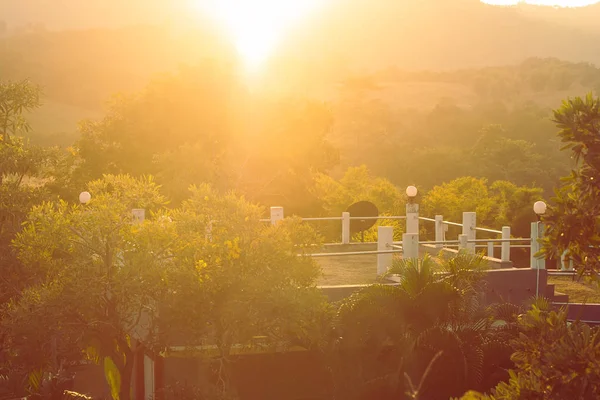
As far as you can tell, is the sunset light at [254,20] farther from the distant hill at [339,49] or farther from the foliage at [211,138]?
the foliage at [211,138]

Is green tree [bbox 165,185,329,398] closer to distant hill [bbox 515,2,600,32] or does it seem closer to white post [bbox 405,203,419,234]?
white post [bbox 405,203,419,234]

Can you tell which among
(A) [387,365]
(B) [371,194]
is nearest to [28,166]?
(A) [387,365]

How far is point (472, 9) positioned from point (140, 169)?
126143mm

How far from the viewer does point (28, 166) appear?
14102 millimetres

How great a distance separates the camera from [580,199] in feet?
18.0

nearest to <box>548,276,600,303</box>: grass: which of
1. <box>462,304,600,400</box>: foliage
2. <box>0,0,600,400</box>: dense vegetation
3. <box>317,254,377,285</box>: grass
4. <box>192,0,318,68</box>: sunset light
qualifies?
<box>0,0,600,400</box>: dense vegetation

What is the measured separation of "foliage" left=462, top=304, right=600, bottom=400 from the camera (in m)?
5.20

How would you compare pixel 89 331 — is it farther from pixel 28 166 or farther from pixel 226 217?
pixel 28 166

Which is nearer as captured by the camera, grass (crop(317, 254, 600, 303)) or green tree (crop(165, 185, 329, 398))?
green tree (crop(165, 185, 329, 398))

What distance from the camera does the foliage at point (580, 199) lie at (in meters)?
5.44

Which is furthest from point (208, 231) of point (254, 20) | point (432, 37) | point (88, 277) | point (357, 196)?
point (432, 37)

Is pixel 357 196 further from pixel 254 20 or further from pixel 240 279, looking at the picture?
pixel 254 20

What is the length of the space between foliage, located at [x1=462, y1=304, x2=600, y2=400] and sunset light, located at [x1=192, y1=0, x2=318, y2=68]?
58.4 meters

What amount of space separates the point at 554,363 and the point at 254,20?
8095 centimetres
